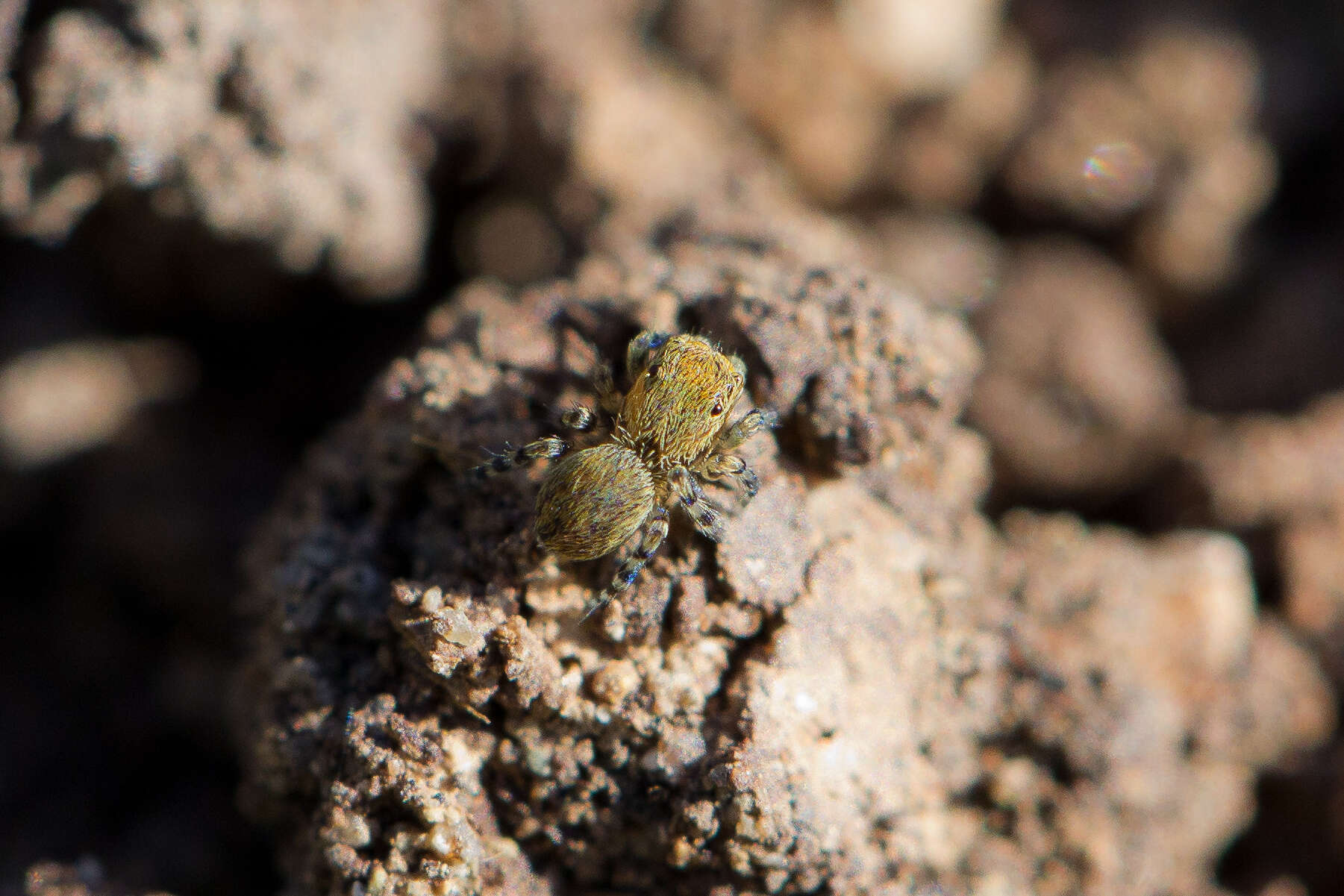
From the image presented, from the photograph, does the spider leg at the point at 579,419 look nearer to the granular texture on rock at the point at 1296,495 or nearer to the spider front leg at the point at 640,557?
the spider front leg at the point at 640,557

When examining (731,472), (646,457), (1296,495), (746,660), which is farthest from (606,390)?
(1296,495)

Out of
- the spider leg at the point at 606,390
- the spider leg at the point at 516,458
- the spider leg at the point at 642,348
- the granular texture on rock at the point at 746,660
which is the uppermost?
the spider leg at the point at 642,348

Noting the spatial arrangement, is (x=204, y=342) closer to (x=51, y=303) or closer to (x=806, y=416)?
(x=51, y=303)

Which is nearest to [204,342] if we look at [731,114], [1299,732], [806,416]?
[731,114]

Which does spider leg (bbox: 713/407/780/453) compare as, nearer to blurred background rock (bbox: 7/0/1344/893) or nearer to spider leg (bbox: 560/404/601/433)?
spider leg (bbox: 560/404/601/433)

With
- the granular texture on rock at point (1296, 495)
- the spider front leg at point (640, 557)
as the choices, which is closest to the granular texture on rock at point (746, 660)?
the spider front leg at point (640, 557)

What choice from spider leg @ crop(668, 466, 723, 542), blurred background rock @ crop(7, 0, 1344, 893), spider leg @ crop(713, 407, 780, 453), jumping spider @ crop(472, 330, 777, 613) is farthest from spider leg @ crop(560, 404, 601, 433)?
blurred background rock @ crop(7, 0, 1344, 893)

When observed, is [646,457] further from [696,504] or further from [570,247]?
[570,247]
